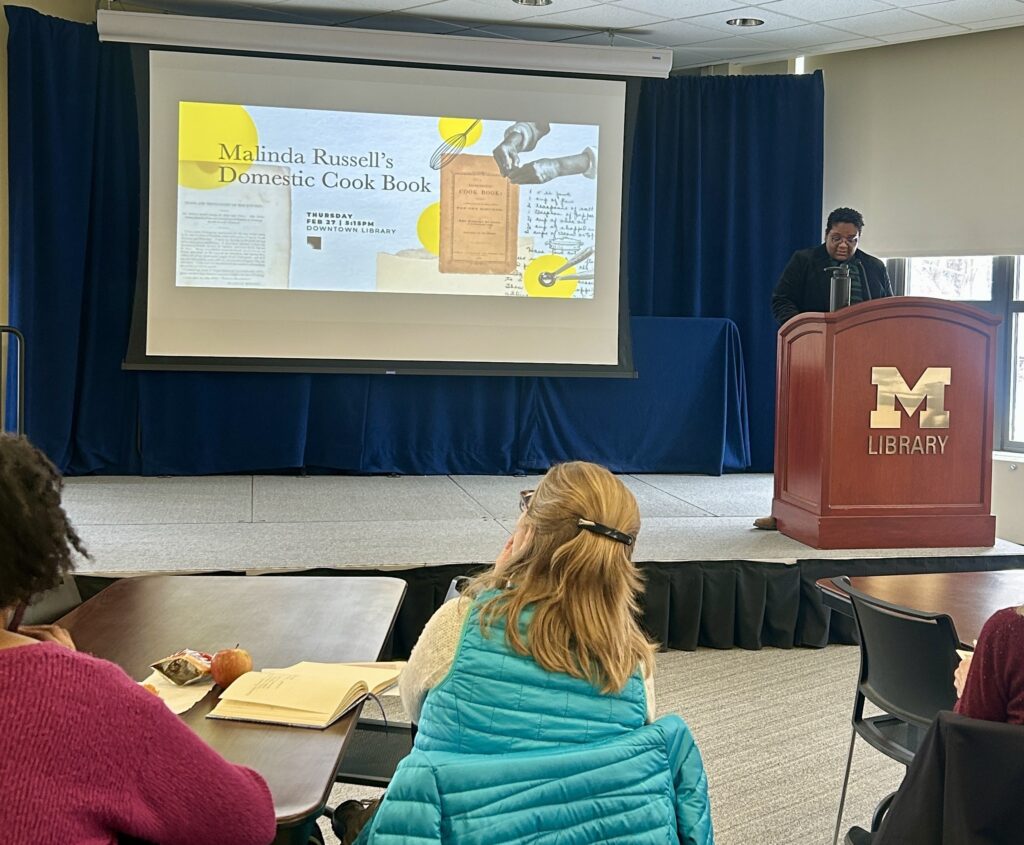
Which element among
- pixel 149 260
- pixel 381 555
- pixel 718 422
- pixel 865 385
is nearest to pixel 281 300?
pixel 149 260

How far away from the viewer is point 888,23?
6023 millimetres

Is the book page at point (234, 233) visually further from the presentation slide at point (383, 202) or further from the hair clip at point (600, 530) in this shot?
the hair clip at point (600, 530)

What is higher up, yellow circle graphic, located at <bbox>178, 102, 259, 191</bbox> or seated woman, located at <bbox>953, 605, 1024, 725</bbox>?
yellow circle graphic, located at <bbox>178, 102, 259, 191</bbox>

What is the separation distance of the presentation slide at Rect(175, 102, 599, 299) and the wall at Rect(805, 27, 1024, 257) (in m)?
1.77

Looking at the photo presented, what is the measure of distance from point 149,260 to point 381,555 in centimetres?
271

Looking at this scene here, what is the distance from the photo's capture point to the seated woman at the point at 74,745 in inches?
40.2

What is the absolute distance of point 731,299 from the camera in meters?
7.02

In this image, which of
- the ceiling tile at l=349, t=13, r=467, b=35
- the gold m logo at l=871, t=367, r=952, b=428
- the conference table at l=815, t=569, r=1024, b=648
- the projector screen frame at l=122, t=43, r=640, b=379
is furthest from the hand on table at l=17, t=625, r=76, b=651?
the ceiling tile at l=349, t=13, r=467, b=35

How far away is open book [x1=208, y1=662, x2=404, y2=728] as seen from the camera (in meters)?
1.52

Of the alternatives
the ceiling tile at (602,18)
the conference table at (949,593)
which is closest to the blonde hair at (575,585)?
the conference table at (949,593)

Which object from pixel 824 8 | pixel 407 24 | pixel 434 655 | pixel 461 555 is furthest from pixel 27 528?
pixel 407 24

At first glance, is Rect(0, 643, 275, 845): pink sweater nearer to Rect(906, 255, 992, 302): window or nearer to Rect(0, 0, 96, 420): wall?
Rect(0, 0, 96, 420): wall

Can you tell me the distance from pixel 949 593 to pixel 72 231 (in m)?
5.18

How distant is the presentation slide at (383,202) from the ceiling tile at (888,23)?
1.60 m
